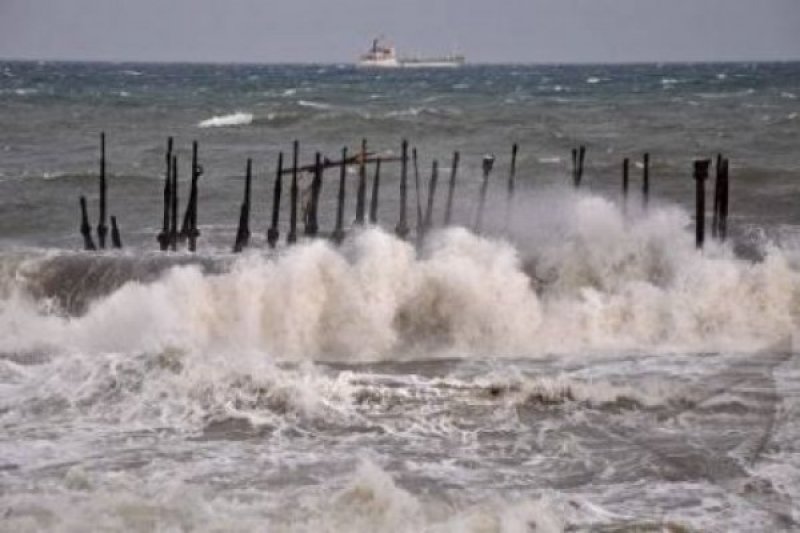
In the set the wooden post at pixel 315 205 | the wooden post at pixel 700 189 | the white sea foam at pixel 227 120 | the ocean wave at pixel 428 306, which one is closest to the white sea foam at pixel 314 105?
the white sea foam at pixel 227 120

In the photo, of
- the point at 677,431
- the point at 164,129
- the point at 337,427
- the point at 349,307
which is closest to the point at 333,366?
the point at 349,307

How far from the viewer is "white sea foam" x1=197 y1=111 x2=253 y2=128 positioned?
4862 cm

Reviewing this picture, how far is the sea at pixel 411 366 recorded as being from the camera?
8734 mm

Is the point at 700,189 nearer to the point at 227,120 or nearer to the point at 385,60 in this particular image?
the point at 227,120

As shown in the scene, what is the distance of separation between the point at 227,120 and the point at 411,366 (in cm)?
3826

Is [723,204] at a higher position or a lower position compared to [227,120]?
lower

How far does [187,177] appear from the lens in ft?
103

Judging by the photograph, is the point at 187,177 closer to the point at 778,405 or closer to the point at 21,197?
the point at 21,197

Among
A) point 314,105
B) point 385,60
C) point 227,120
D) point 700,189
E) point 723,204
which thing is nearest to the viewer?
point 700,189

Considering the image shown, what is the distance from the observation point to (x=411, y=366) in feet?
44.3

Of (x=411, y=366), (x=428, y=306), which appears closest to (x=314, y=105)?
(x=428, y=306)

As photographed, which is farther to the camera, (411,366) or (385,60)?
(385,60)

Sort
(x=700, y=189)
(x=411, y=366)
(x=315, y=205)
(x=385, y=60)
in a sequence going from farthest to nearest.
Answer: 1. (x=385, y=60)
2. (x=315, y=205)
3. (x=700, y=189)
4. (x=411, y=366)

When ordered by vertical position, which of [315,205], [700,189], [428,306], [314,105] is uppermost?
[314,105]
